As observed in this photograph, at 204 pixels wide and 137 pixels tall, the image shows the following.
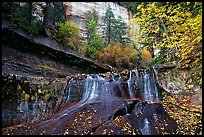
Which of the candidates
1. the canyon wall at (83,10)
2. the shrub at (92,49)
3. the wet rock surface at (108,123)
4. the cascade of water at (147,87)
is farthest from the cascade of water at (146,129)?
the canyon wall at (83,10)

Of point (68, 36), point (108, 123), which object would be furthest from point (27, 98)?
point (68, 36)

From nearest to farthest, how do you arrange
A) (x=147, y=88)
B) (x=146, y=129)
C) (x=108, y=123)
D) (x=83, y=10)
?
(x=146, y=129), (x=108, y=123), (x=147, y=88), (x=83, y=10)

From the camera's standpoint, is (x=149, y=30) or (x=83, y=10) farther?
(x=83, y=10)

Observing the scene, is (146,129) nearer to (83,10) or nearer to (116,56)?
(116,56)

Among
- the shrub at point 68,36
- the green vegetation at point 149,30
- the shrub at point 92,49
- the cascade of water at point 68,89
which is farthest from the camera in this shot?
the shrub at point 92,49

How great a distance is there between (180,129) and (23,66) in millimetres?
11017

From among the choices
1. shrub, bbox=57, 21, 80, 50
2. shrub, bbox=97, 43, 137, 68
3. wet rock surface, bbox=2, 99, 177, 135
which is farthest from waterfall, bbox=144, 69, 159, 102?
shrub, bbox=97, 43, 137, 68

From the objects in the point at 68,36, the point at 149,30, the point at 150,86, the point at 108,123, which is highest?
the point at 68,36

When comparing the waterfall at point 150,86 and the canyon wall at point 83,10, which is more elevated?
the canyon wall at point 83,10

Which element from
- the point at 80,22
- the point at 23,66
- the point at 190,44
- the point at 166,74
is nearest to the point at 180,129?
the point at 190,44

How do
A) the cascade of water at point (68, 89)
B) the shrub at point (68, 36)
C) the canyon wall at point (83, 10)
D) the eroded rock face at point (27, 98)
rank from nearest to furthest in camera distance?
→ the eroded rock face at point (27, 98)
the cascade of water at point (68, 89)
the shrub at point (68, 36)
the canyon wall at point (83, 10)

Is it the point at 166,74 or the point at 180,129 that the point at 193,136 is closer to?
the point at 180,129

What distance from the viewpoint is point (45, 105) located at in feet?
31.4

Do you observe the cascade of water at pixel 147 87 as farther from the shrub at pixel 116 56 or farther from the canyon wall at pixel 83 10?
the canyon wall at pixel 83 10
